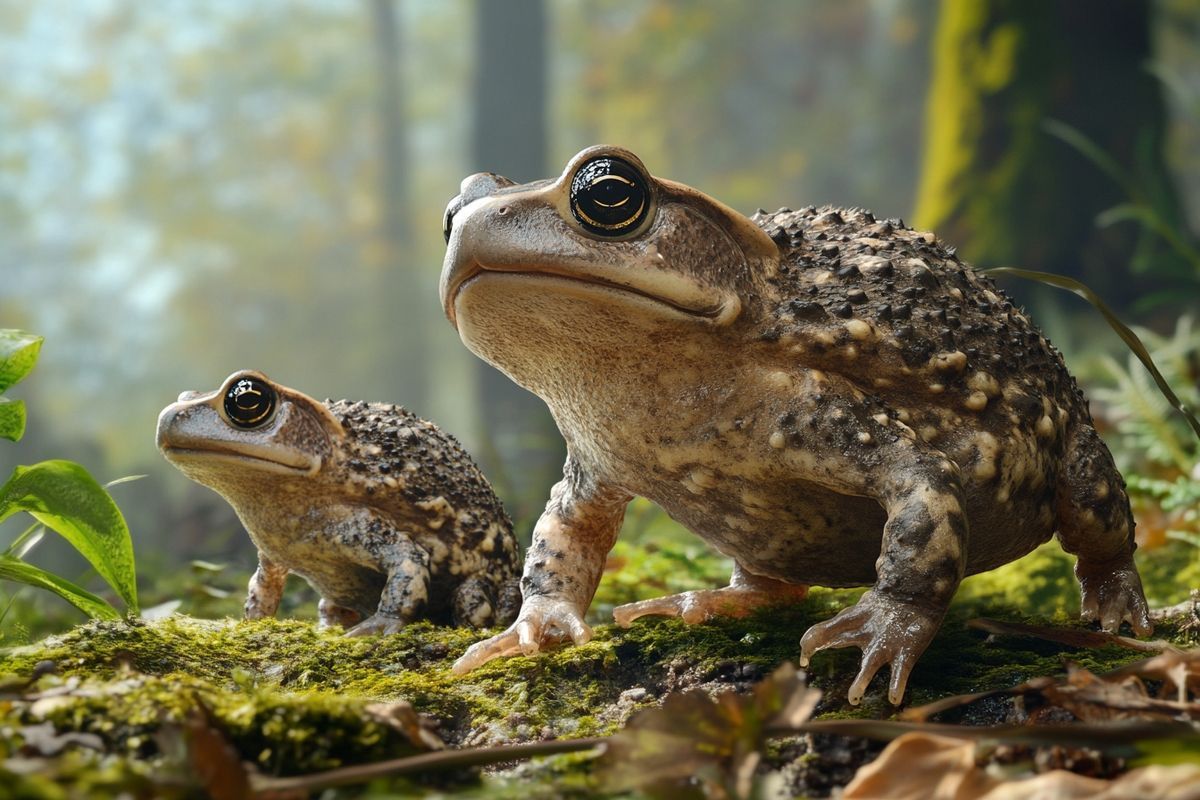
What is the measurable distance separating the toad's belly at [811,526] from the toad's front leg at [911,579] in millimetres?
252

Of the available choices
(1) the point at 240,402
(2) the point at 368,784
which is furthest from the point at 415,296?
(2) the point at 368,784

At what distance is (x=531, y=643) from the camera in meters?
2.53

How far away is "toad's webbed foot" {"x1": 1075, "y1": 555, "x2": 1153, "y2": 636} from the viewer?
2711mm

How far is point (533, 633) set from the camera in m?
2.59

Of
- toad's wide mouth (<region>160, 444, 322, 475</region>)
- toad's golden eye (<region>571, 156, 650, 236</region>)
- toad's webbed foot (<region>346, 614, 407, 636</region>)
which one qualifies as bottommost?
toad's webbed foot (<region>346, 614, 407, 636</region>)

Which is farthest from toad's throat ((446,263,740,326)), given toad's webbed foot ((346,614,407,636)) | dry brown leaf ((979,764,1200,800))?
toad's webbed foot ((346,614,407,636))

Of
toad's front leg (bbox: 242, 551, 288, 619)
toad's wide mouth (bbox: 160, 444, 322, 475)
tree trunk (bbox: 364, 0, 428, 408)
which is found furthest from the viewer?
tree trunk (bbox: 364, 0, 428, 408)

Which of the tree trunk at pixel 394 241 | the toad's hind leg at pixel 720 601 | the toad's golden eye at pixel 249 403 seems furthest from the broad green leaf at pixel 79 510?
the tree trunk at pixel 394 241

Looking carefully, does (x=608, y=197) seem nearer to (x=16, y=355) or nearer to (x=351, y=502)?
(x=16, y=355)

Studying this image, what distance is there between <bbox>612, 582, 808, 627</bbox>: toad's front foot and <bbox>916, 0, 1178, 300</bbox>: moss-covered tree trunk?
16.4ft

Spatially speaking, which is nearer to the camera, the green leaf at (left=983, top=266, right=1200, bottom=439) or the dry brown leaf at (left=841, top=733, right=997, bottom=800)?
the dry brown leaf at (left=841, top=733, right=997, bottom=800)

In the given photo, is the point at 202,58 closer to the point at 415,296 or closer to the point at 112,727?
the point at 415,296

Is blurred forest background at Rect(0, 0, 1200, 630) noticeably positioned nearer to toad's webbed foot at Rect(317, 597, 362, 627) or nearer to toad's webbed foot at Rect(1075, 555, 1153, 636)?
toad's webbed foot at Rect(317, 597, 362, 627)

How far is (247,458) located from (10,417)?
1057 mm
